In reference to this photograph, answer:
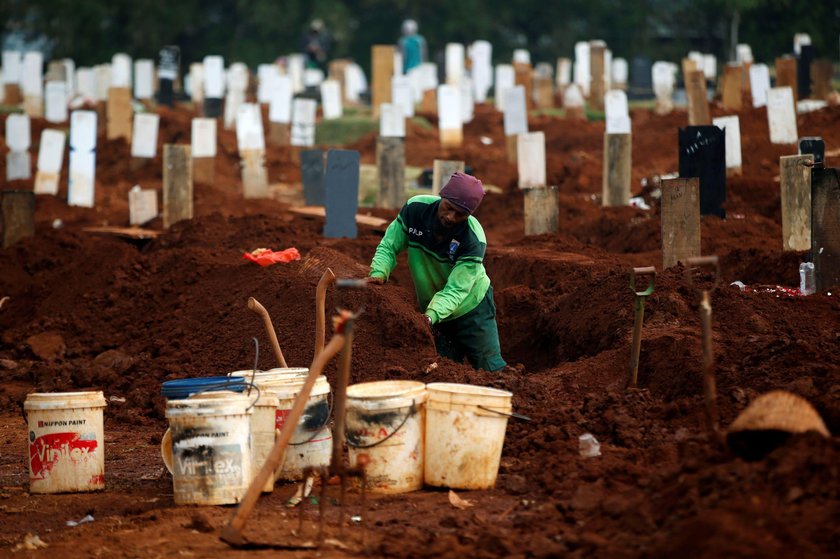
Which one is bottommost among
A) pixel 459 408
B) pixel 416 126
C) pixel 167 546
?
pixel 167 546

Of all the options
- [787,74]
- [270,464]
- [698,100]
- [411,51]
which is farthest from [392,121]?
[270,464]

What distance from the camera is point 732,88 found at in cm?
2209

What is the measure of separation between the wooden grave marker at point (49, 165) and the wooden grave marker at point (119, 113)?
2467mm

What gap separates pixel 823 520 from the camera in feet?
16.0

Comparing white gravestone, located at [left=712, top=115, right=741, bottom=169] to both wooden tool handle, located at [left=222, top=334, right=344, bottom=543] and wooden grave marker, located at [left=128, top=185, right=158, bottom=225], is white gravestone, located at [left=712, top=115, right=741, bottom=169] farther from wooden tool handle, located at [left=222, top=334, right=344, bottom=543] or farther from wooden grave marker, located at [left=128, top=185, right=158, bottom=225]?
wooden tool handle, located at [left=222, top=334, right=344, bottom=543]

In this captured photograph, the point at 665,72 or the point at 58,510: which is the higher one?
the point at 665,72

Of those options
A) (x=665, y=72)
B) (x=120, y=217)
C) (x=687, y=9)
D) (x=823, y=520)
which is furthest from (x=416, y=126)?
(x=823, y=520)

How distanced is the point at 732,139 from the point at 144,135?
8.33 metres

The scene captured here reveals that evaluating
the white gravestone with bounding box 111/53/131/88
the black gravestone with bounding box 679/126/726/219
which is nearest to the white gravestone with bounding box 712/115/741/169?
the black gravestone with bounding box 679/126/726/219

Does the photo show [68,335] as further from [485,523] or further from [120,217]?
[485,523]

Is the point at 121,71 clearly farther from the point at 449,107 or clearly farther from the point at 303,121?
the point at 449,107

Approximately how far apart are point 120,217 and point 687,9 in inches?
982

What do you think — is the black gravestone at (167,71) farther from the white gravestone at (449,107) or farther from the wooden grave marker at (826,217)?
the wooden grave marker at (826,217)

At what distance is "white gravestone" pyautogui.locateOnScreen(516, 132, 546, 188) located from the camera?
15414mm
